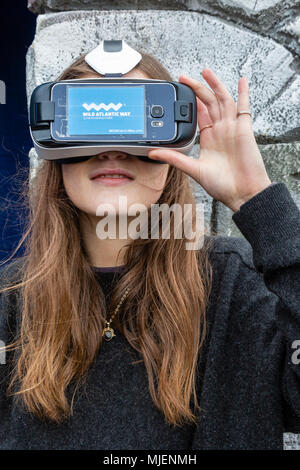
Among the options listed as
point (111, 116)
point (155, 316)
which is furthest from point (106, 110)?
point (155, 316)

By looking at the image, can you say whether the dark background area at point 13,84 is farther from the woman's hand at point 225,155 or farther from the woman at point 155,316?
the woman's hand at point 225,155

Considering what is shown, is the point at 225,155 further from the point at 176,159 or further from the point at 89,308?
the point at 89,308

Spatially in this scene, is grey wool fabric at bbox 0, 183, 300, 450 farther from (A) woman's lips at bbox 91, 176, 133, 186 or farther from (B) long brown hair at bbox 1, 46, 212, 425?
(A) woman's lips at bbox 91, 176, 133, 186

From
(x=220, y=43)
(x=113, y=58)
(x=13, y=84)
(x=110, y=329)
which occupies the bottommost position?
(x=110, y=329)

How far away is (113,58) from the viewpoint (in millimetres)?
894

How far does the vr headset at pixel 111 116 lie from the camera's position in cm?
82

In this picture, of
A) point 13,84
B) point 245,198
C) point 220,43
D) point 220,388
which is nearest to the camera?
point 245,198

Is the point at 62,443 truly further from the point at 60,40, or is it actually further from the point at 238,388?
the point at 60,40

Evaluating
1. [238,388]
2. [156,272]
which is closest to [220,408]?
[238,388]

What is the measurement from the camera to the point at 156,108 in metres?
0.83

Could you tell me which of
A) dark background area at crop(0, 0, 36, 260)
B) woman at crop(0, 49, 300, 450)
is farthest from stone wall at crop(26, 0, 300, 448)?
dark background area at crop(0, 0, 36, 260)

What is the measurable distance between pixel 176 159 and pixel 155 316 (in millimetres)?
295

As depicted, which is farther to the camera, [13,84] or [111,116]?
[13,84]

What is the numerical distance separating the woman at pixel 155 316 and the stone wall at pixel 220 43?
9.6 inches
